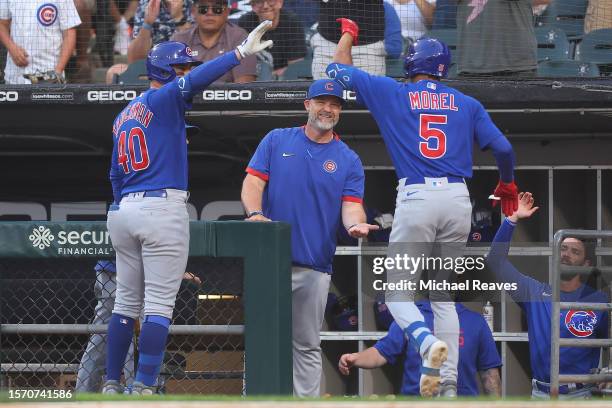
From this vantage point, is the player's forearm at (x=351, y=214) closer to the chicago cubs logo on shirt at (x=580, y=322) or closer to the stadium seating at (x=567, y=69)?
the chicago cubs logo on shirt at (x=580, y=322)

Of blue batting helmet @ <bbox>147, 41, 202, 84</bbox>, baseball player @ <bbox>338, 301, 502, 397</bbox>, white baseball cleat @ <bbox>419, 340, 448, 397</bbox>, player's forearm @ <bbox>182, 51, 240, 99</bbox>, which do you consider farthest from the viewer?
baseball player @ <bbox>338, 301, 502, 397</bbox>

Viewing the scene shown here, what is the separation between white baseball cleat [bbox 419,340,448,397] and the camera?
17.4 feet

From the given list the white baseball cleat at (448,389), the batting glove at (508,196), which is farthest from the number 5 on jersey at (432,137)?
the white baseball cleat at (448,389)

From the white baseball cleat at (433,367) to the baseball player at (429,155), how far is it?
336 millimetres

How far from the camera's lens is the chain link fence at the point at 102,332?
5.88 metres

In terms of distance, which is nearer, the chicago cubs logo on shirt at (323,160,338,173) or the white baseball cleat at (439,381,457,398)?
the white baseball cleat at (439,381,457,398)

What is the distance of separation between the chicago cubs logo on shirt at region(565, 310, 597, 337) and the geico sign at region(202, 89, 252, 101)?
2522 millimetres

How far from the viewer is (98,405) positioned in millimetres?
4316

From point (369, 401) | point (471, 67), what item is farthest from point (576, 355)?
point (369, 401)

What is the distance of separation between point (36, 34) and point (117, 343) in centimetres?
393

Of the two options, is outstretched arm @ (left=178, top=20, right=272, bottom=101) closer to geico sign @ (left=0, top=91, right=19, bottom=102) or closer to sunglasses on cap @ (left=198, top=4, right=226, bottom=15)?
geico sign @ (left=0, top=91, right=19, bottom=102)

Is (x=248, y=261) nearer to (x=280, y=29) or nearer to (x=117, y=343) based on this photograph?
(x=117, y=343)

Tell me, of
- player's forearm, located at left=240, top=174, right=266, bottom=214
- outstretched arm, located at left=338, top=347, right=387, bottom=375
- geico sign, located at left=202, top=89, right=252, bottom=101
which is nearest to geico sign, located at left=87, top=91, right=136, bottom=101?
geico sign, located at left=202, top=89, right=252, bottom=101

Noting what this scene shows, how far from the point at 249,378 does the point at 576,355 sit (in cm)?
239
